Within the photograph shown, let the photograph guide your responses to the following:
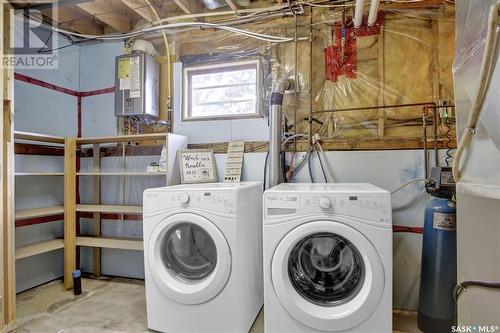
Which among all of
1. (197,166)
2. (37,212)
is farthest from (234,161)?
(37,212)

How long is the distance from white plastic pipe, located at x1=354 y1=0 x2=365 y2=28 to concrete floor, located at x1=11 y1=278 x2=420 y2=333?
2.14 m

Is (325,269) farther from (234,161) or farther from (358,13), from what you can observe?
(358,13)

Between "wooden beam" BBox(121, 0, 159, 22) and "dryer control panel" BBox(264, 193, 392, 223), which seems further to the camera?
"wooden beam" BBox(121, 0, 159, 22)

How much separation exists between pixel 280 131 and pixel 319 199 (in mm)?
937

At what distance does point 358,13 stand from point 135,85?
1929 millimetres

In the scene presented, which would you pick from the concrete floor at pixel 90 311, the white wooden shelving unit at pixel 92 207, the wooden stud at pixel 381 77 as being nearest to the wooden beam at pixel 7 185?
the concrete floor at pixel 90 311

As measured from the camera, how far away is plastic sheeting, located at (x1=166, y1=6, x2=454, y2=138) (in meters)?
2.17

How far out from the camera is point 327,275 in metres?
1.66

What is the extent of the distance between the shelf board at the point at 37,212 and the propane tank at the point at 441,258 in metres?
2.89

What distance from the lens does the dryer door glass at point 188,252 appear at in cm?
181

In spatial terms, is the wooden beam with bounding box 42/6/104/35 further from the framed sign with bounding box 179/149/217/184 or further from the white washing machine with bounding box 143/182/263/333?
the white washing machine with bounding box 143/182/263/333

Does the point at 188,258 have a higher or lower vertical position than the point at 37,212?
lower

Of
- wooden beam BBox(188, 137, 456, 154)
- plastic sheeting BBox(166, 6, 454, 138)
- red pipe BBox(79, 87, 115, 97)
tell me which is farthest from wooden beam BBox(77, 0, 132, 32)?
wooden beam BBox(188, 137, 456, 154)

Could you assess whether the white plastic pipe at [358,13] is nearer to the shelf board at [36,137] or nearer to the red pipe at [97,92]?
the red pipe at [97,92]
